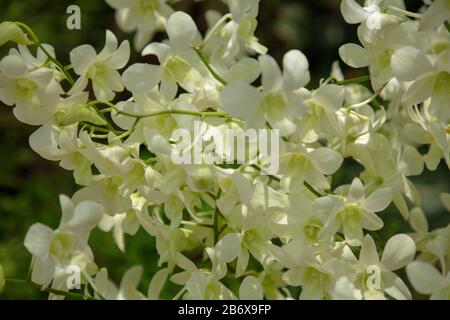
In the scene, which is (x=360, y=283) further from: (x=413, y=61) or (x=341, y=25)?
(x=341, y=25)

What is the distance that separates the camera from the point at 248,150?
26.0 inches

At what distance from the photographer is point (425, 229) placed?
84 cm

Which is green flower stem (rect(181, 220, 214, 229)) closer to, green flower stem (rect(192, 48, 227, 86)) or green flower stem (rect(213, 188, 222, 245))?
green flower stem (rect(213, 188, 222, 245))

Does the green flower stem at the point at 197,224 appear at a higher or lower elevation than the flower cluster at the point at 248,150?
lower

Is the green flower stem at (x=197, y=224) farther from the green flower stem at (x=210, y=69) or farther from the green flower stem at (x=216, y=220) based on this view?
the green flower stem at (x=210, y=69)

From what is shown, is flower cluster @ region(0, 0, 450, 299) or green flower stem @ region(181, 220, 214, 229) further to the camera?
green flower stem @ region(181, 220, 214, 229)

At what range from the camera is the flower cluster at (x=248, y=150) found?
2.10 ft

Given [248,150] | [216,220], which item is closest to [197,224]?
[216,220]

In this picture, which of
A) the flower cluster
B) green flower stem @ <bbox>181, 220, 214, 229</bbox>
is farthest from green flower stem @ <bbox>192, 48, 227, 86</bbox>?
A: green flower stem @ <bbox>181, 220, 214, 229</bbox>

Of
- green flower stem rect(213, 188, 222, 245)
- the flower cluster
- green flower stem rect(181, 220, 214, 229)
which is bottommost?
green flower stem rect(181, 220, 214, 229)

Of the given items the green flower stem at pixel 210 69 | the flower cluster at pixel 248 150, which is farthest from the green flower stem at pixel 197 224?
the green flower stem at pixel 210 69

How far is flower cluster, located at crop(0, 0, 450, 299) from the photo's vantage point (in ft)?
2.10
